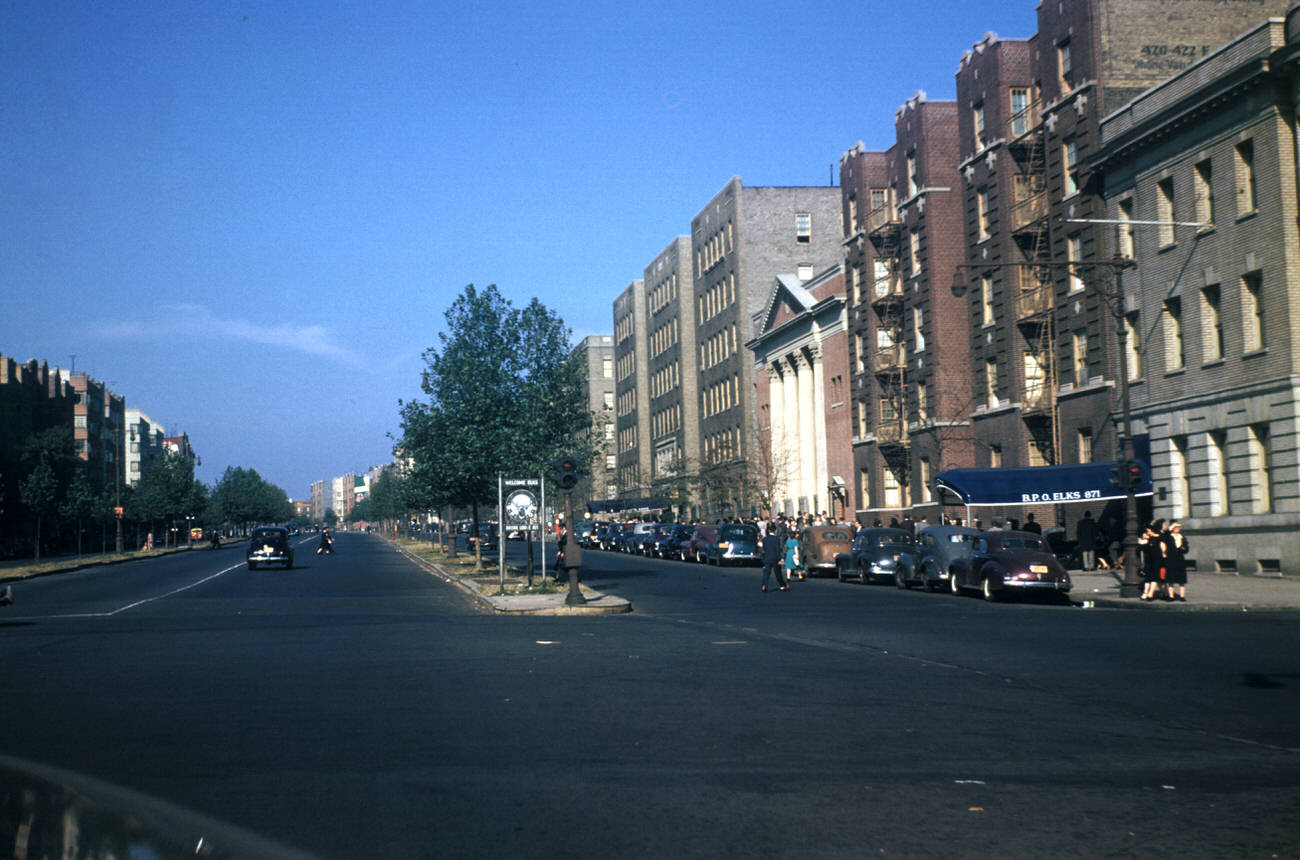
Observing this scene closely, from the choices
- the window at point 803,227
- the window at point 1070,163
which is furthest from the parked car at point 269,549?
the window at point 803,227

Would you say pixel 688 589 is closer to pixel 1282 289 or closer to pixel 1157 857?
pixel 1282 289

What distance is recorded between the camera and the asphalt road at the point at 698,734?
6.81 metres

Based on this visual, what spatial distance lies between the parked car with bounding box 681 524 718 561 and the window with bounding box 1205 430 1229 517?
20726 millimetres

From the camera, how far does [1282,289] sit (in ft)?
106

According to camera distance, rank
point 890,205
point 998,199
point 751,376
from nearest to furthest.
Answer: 1. point 998,199
2. point 890,205
3. point 751,376

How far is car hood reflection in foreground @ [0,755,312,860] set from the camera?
639cm

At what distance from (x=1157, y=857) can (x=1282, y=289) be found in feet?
98.2

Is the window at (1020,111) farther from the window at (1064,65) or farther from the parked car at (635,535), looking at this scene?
the parked car at (635,535)

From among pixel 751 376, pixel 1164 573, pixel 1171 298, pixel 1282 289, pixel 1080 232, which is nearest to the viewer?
pixel 1164 573

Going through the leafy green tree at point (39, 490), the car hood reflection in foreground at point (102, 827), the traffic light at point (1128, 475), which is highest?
the leafy green tree at point (39, 490)

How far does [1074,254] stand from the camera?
43.6 m

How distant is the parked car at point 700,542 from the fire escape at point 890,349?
9931 millimetres

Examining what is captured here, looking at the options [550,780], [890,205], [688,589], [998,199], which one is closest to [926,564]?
[688,589]

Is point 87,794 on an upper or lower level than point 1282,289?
lower
